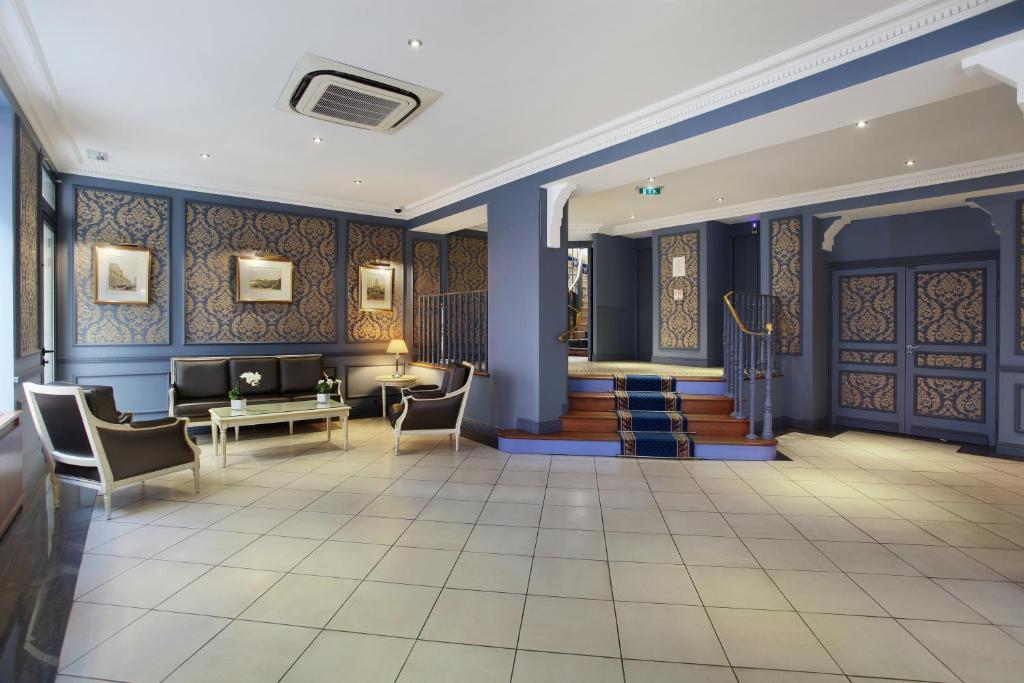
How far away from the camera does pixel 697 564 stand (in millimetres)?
2984

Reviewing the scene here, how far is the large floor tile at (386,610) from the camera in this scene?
7.70 ft

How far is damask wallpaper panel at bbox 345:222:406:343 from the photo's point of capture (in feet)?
25.7

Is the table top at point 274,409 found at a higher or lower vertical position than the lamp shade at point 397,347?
lower

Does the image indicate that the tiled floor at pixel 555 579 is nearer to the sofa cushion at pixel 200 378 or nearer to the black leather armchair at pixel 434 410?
the black leather armchair at pixel 434 410

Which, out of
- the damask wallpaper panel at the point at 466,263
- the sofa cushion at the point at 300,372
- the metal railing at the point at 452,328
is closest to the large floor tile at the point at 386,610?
the metal railing at the point at 452,328

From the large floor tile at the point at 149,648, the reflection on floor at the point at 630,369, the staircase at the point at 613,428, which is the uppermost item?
the reflection on floor at the point at 630,369

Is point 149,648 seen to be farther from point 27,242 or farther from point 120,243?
point 120,243

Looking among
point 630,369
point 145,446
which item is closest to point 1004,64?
point 630,369

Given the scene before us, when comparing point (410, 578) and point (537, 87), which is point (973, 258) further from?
point (410, 578)

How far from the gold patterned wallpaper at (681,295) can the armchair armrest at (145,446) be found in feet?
23.1

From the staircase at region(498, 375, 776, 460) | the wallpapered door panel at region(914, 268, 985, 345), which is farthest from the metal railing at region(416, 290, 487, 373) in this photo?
the wallpapered door panel at region(914, 268, 985, 345)

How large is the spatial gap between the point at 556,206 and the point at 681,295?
3908 millimetres

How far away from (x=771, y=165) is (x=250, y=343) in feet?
22.3

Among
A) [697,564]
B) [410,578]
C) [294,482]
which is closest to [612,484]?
[697,564]
